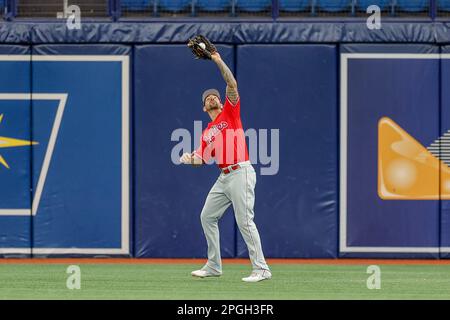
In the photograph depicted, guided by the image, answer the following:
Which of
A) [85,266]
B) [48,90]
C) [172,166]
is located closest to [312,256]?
[172,166]

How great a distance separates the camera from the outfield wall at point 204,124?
50.3ft

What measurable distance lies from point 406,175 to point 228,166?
4.49 meters

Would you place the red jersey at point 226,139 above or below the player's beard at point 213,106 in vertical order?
below

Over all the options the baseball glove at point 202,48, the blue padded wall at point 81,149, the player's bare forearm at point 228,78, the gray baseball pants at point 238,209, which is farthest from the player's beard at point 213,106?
the blue padded wall at point 81,149

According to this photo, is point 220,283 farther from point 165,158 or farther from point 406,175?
point 406,175

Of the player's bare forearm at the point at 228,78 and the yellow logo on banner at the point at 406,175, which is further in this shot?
the yellow logo on banner at the point at 406,175

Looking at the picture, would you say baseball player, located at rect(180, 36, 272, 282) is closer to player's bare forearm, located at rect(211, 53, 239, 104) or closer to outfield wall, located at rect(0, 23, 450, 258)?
player's bare forearm, located at rect(211, 53, 239, 104)

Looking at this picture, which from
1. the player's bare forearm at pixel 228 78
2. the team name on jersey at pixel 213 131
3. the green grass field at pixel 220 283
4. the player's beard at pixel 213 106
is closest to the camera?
the green grass field at pixel 220 283

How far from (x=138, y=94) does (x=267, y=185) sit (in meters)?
2.14

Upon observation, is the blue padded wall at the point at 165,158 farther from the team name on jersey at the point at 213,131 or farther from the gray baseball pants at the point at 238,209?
the team name on jersey at the point at 213,131

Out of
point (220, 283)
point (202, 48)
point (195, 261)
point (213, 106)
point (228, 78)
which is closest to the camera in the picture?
point (228, 78)

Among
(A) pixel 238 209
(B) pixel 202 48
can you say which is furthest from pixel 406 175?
(B) pixel 202 48

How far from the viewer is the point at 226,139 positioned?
11508 mm

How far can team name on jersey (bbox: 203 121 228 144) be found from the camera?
37.7ft
